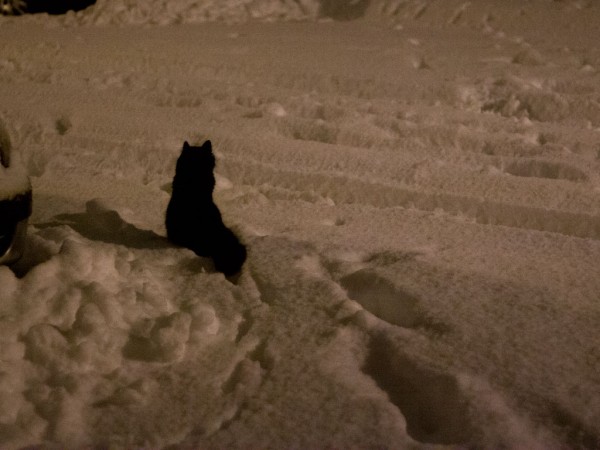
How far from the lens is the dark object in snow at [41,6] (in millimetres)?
6852

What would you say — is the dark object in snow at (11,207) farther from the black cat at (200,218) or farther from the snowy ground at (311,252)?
the black cat at (200,218)

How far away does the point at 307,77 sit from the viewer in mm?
4805

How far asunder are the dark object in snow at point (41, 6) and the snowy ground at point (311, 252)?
1625mm

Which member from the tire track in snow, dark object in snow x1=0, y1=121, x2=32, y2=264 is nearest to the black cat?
dark object in snow x1=0, y1=121, x2=32, y2=264

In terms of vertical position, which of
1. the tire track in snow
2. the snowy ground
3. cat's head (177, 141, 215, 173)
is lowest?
the tire track in snow

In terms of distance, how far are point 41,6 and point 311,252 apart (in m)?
5.77

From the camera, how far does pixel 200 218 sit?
249 cm

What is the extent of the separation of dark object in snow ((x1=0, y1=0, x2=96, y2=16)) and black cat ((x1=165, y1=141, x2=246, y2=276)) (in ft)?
16.9

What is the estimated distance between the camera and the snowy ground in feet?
5.72

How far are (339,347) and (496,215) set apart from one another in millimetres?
1406

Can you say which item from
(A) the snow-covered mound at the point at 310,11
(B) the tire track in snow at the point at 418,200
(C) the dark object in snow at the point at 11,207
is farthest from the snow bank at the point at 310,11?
(C) the dark object in snow at the point at 11,207

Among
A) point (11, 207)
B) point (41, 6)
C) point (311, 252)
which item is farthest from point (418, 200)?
point (41, 6)

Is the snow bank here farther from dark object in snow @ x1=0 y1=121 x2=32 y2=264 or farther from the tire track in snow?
dark object in snow @ x1=0 y1=121 x2=32 y2=264

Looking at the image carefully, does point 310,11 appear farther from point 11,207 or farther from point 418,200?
point 11,207
